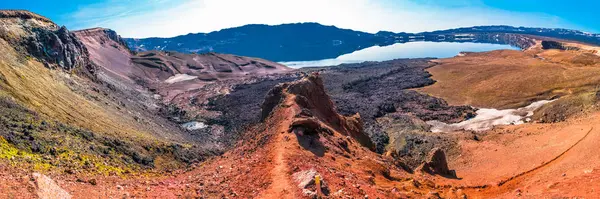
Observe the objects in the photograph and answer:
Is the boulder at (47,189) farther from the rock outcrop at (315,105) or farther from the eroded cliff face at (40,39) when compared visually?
the eroded cliff face at (40,39)

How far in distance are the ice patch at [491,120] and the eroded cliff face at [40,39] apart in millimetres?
48321

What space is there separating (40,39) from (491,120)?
58.1 metres

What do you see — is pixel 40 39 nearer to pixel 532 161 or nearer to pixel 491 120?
pixel 532 161

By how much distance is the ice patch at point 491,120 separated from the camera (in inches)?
2010

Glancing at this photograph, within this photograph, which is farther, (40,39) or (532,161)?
(40,39)

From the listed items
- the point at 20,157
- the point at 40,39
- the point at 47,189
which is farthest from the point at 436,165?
the point at 40,39

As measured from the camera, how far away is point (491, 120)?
2096 inches

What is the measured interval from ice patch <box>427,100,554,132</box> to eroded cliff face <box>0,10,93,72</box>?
48321 millimetres

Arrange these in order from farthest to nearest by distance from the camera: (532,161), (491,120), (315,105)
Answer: (491,120) < (532,161) < (315,105)

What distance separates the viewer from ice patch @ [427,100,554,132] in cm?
5106

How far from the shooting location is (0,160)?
16.5 metres

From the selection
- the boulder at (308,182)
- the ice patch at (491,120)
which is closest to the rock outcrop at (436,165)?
the boulder at (308,182)

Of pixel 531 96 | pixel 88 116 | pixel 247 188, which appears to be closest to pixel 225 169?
pixel 247 188

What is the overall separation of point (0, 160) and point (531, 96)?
215 feet
